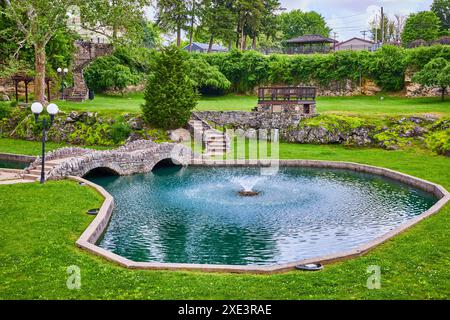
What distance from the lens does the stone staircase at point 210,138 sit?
36438 millimetres

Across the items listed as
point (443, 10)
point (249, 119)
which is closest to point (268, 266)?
point (249, 119)

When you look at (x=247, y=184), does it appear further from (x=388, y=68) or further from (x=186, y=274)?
(x=388, y=68)

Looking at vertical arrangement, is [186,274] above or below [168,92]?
below

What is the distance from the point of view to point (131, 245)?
58.7ft

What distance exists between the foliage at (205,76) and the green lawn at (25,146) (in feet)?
69.9

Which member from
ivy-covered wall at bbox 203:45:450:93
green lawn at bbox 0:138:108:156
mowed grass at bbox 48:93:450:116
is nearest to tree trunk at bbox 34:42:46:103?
mowed grass at bbox 48:93:450:116

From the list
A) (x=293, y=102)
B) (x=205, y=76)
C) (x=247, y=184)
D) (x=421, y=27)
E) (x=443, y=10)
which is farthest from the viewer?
(x=443, y=10)

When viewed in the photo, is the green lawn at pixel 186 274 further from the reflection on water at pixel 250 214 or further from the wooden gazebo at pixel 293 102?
the wooden gazebo at pixel 293 102

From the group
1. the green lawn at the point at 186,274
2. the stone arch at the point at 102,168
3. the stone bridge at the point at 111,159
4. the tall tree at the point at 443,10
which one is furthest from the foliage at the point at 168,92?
the tall tree at the point at 443,10

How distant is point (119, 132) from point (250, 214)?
19722mm

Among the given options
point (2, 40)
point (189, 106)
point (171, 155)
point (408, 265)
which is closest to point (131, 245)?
point (408, 265)

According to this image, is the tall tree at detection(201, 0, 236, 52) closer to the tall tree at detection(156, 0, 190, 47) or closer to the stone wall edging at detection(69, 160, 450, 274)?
the tall tree at detection(156, 0, 190, 47)

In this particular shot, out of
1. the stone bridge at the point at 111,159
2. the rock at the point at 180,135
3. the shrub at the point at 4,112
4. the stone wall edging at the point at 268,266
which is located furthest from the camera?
the shrub at the point at 4,112

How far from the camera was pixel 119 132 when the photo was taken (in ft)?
127
